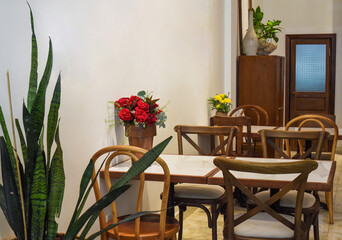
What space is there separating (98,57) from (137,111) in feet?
1.36

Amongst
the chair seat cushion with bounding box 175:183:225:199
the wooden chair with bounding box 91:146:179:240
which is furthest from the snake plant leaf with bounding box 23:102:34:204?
the chair seat cushion with bounding box 175:183:225:199

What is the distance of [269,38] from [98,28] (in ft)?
14.5

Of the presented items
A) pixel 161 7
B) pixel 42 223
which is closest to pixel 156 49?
pixel 161 7

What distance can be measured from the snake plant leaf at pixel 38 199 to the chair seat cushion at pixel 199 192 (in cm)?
163

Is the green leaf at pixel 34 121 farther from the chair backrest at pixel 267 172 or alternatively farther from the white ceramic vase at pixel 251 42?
the white ceramic vase at pixel 251 42

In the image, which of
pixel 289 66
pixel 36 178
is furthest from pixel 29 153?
pixel 289 66

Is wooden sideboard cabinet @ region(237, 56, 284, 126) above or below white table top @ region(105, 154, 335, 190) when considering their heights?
above

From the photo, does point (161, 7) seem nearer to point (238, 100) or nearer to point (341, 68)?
point (238, 100)

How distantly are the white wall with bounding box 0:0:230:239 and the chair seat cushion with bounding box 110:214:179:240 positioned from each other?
14.1 inches

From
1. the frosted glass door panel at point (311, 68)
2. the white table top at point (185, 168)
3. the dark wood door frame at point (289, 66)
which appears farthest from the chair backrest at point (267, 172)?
the frosted glass door panel at point (311, 68)

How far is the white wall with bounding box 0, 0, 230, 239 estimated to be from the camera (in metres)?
2.47

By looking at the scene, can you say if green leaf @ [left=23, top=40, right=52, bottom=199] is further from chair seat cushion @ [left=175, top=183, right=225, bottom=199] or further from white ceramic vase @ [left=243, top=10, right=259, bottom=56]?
white ceramic vase @ [left=243, top=10, right=259, bottom=56]

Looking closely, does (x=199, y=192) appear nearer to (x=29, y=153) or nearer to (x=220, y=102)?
(x=29, y=153)

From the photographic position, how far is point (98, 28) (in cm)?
326
